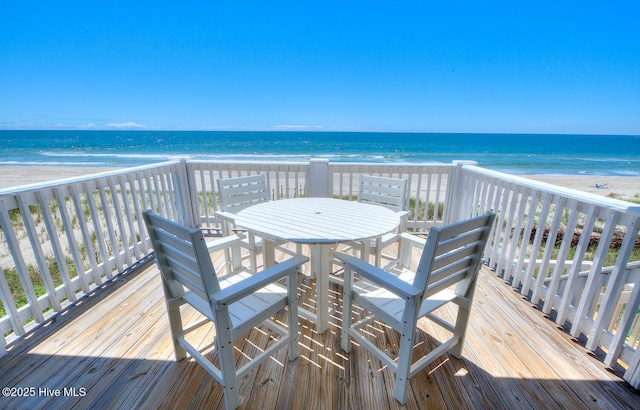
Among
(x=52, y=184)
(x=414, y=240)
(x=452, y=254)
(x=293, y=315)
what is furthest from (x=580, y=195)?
(x=52, y=184)

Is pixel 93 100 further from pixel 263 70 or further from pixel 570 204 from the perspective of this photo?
pixel 570 204

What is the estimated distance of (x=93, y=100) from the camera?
2512 cm

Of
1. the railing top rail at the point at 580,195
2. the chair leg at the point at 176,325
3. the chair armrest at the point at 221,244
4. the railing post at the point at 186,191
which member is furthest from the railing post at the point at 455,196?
the railing post at the point at 186,191

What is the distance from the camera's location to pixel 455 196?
10.7 ft

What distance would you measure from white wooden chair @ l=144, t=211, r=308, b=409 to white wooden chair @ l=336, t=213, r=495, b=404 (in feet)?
1.11

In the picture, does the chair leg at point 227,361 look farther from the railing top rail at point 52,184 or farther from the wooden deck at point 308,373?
the railing top rail at point 52,184

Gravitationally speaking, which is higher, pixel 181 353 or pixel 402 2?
pixel 402 2

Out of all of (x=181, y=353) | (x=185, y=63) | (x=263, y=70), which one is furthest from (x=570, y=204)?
(x=185, y=63)

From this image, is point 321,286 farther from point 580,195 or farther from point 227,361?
point 580,195

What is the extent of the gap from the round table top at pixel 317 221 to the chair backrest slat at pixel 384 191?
0.44 metres

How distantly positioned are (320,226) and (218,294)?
0.79 m

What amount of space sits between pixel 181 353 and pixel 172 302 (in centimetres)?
41

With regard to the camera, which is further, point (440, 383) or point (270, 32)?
point (270, 32)

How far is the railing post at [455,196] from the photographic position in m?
3.17
